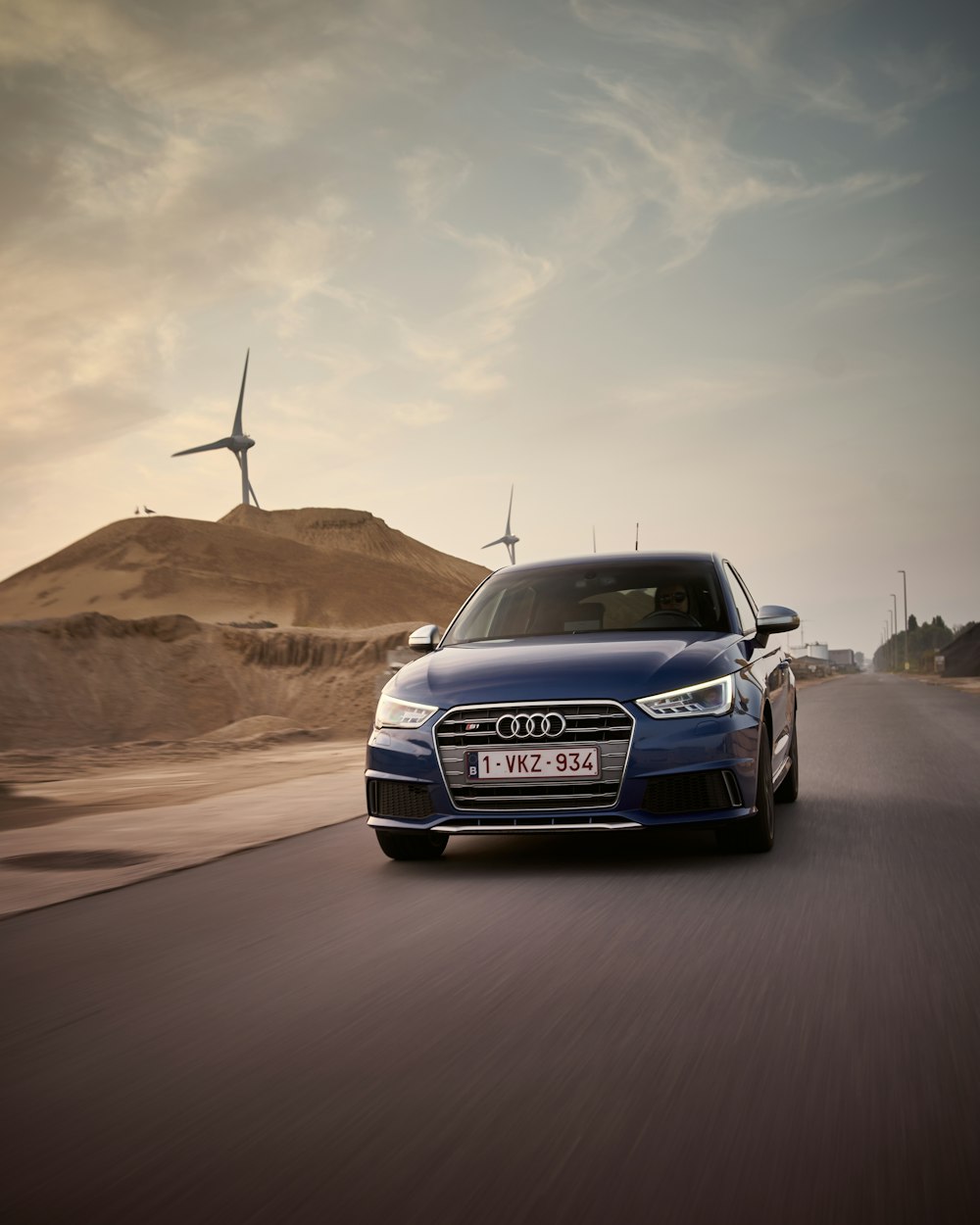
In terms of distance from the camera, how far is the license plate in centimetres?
671

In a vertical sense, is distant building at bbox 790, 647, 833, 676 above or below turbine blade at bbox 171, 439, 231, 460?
below

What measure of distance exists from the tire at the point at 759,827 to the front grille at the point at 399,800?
1.60 meters

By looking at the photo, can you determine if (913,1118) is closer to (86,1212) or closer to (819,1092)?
(819,1092)

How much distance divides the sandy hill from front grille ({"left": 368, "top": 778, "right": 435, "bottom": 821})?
117m

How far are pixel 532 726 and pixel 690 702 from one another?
826mm

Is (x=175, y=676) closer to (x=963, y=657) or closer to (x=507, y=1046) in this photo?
(x=507, y=1046)

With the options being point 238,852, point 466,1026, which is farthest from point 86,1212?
point 238,852

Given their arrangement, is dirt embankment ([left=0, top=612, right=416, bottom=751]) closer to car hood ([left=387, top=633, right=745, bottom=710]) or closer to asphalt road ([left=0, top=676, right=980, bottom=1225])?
car hood ([left=387, top=633, right=745, bottom=710])

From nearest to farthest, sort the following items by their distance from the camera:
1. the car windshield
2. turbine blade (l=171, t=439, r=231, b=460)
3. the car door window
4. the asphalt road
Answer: the asphalt road, the car windshield, the car door window, turbine blade (l=171, t=439, r=231, b=460)

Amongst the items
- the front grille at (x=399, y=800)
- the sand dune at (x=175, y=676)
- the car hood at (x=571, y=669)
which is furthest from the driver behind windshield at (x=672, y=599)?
the sand dune at (x=175, y=676)

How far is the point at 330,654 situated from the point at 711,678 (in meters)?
55.7

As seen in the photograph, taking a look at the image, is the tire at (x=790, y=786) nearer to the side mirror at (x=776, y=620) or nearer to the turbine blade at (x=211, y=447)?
the side mirror at (x=776, y=620)

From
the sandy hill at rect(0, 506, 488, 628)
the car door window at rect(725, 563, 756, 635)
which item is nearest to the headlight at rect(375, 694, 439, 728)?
the car door window at rect(725, 563, 756, 635)

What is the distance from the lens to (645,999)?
4.30 metres
